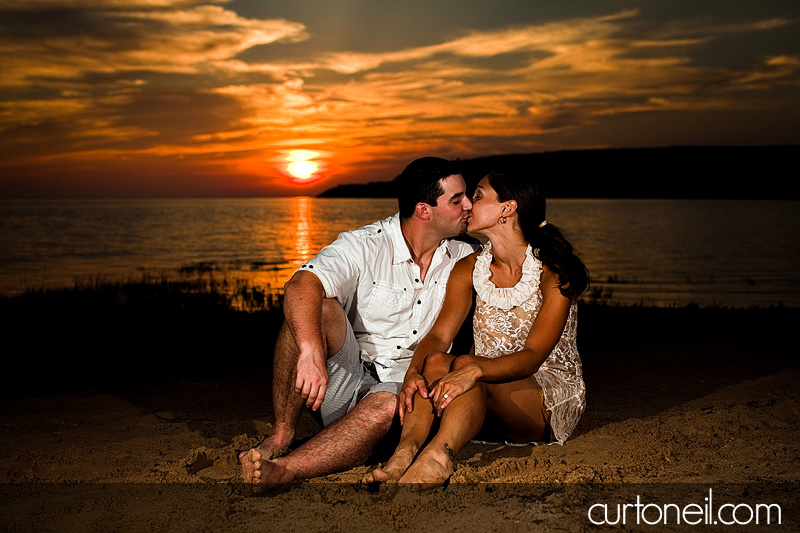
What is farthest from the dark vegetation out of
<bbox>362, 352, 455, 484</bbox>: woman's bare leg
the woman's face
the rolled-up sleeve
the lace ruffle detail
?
<bbox>362, 352, 455, 484</bbox>: woman's bare leg

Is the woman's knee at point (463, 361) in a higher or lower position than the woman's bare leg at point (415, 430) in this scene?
higher

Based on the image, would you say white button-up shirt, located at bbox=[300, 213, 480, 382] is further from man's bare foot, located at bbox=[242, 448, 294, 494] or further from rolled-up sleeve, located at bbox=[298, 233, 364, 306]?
man's bare foot, located at bbox=[242, 448, 294, 494]

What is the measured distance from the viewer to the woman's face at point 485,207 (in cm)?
382

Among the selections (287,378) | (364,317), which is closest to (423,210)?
(364,317)

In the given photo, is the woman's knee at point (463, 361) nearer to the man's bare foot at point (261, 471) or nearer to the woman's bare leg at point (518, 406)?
the woman's bare leg at point (518, 406)

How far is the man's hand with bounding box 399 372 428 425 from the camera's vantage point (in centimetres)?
339

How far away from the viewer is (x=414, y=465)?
3.04 metres

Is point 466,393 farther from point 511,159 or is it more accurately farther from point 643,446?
point 511,159

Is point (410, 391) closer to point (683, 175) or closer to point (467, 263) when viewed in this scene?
point (467, 263)

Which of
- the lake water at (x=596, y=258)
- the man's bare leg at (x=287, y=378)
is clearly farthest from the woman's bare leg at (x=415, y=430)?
the lake water at (x=596, y=258)

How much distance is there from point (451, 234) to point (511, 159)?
0.68m

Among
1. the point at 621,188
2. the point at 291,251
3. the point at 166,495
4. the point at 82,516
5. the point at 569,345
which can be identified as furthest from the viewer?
the point at 621,188

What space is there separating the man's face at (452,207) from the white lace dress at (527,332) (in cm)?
40

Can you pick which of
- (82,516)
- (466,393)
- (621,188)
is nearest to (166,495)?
(82,516)
